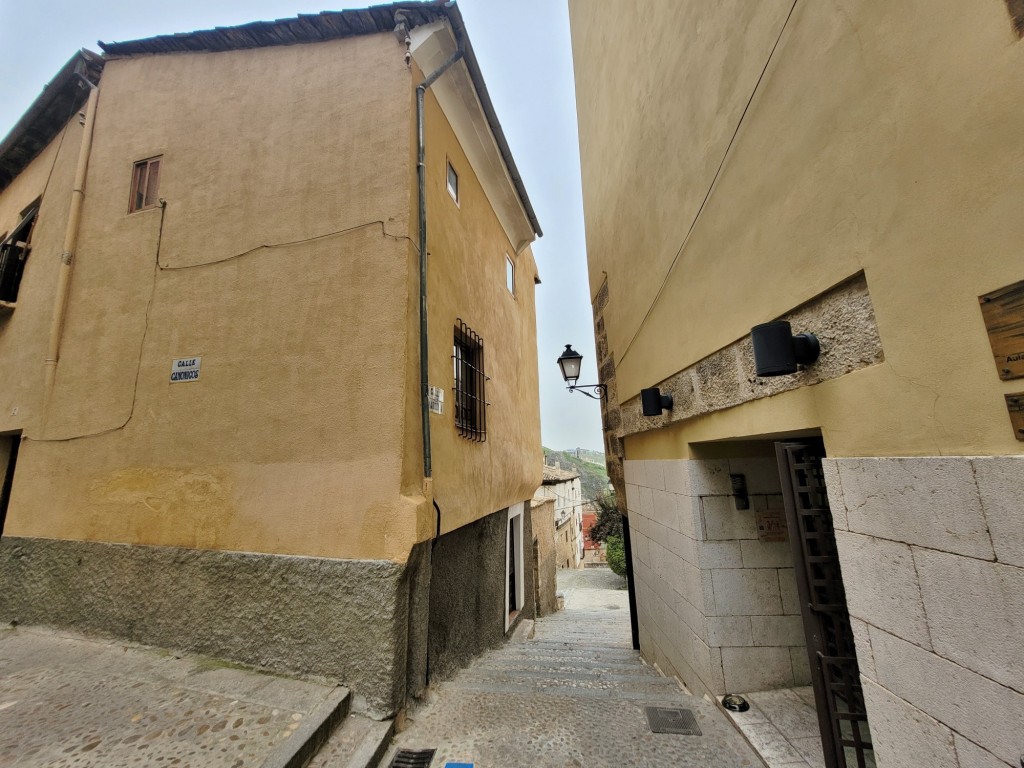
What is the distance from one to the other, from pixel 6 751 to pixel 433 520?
2.68 meters

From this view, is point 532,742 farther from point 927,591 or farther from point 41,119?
point 41,119

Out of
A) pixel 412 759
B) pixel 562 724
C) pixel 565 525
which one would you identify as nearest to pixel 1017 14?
pixel 562 724

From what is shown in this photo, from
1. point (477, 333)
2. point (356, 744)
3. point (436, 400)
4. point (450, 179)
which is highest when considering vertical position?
point (450, 179)

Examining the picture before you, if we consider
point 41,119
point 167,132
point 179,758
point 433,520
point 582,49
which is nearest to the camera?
point 179,758

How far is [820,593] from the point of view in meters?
2.43

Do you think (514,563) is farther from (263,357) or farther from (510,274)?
(263,357)

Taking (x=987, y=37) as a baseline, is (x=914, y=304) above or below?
below

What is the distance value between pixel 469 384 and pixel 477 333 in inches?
27.4

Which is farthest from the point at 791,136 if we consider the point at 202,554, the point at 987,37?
the point at 202,554

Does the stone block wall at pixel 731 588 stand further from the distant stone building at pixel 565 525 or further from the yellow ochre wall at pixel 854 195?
the distant stone building at pixel 565 525

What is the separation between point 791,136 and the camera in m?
2.26

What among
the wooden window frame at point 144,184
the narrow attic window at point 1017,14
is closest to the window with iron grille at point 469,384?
the wooden window frame at point 144,184

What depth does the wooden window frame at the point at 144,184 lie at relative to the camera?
4.73m

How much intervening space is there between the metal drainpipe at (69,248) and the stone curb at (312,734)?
14.5ft
